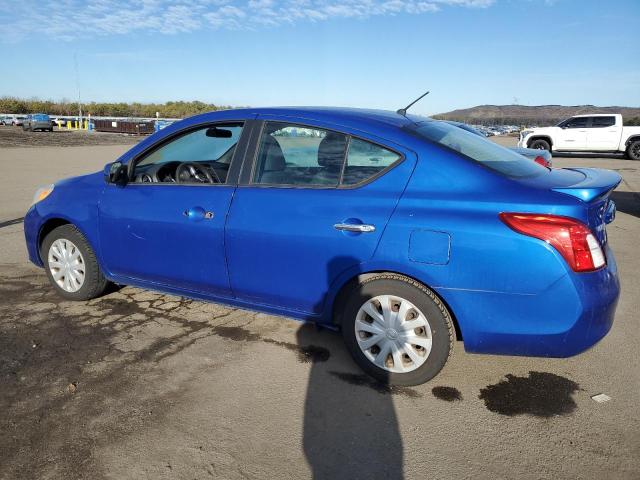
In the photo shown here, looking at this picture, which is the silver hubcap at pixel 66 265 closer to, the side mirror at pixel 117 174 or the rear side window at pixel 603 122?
the side mirror at pixel 117 174

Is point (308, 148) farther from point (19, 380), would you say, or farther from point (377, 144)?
point (19, 380)

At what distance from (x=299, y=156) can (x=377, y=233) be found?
0.89 metres

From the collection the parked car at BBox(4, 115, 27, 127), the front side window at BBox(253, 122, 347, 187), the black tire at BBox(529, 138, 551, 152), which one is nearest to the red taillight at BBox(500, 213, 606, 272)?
the front side window at BBox(253, 122, 347, 187)

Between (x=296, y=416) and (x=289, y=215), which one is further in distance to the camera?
(x=289, y=215)

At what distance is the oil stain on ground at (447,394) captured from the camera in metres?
2.88

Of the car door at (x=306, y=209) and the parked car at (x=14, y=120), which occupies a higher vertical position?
the parked car at (x=14, y=120)

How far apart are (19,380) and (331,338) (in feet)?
6.80

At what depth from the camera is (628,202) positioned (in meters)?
10.0

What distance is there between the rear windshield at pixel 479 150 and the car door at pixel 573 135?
19650mm

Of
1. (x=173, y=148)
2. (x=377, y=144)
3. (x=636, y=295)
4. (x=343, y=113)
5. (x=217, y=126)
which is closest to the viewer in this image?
(x=377, y=144)

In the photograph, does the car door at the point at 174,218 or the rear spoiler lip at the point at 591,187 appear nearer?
the rear spoiler lip at the point at 591,187

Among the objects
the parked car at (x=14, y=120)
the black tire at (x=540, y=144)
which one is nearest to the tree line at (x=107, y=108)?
the parked car at (x=14, y=120)

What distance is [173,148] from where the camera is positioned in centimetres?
387

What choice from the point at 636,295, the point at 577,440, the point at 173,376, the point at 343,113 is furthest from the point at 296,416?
the point at 636,295
